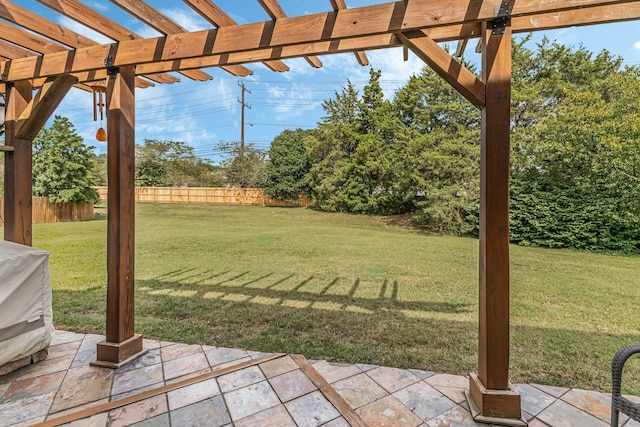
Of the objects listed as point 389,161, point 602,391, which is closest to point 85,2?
point 602,391

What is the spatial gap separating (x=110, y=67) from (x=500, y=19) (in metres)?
2.44

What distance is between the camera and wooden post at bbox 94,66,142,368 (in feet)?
7.02

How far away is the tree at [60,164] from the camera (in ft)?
42.1

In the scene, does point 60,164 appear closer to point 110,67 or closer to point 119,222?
point 110,67

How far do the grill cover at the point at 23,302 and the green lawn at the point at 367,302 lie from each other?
0.86m

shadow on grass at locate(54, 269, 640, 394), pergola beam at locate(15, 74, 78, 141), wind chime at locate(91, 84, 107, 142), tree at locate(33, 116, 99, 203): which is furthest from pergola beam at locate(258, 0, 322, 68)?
tree at locate(33, 116, 99, 203)

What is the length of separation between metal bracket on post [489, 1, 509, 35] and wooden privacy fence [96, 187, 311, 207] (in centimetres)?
1839

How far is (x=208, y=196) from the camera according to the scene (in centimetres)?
1984

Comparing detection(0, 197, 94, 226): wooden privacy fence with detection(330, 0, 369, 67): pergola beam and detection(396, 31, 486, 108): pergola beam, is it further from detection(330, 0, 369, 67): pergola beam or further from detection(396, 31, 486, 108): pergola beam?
detection(396, 31, 486, 108): pergola beam

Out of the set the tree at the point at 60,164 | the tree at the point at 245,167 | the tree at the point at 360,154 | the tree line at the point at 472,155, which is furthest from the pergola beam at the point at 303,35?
the tree at the point at 245,167

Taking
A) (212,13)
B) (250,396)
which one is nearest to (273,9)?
(212,13)

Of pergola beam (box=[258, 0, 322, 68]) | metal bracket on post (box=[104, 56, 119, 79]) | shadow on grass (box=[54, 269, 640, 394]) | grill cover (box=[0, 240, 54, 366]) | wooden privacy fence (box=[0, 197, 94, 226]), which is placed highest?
pergola beam (box=[258, 0, 322, 68])

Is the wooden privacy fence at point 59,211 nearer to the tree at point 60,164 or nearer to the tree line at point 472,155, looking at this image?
the tree at point 60,164

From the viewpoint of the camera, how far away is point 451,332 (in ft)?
9.75
